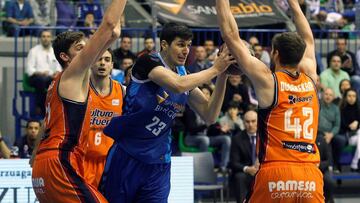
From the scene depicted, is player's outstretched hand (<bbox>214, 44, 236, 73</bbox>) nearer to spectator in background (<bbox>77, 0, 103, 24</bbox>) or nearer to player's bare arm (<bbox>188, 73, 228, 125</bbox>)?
player's bare arm (<bbox>188, 73, 228, 125</bbox>)

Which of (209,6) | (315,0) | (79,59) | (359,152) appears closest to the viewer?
(79,59)

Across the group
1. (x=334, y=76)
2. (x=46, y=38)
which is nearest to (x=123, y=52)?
(x=46, y=38)

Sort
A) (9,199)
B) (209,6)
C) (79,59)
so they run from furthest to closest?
(209,6) < (9,199) < (79,59)

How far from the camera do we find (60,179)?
7969 millimetres

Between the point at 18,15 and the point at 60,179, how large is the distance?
11019 millimetres

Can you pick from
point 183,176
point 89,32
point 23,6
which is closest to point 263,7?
point 89,32

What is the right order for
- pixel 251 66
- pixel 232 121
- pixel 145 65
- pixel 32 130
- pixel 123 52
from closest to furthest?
pixel 251 66 < pixel 145 65 < pixel 32 130 < pixel 232 121 < pixel 123 52

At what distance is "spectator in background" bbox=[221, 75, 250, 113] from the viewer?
55.8 feet

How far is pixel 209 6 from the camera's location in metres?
18.2

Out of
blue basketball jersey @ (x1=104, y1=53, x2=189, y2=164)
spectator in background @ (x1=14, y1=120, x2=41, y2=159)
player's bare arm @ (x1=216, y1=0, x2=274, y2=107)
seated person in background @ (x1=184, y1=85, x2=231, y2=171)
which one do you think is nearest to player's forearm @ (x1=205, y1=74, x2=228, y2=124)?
blue basketball jersey @ (x1=104, y1=53, x2=189, y2=164)

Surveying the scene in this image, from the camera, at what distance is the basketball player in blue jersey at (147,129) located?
28.3 ft

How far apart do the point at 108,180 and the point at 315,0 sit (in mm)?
12563

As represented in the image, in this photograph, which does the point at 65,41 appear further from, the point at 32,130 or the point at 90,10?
the point at 90,10

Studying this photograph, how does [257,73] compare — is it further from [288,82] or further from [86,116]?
[86,116]
